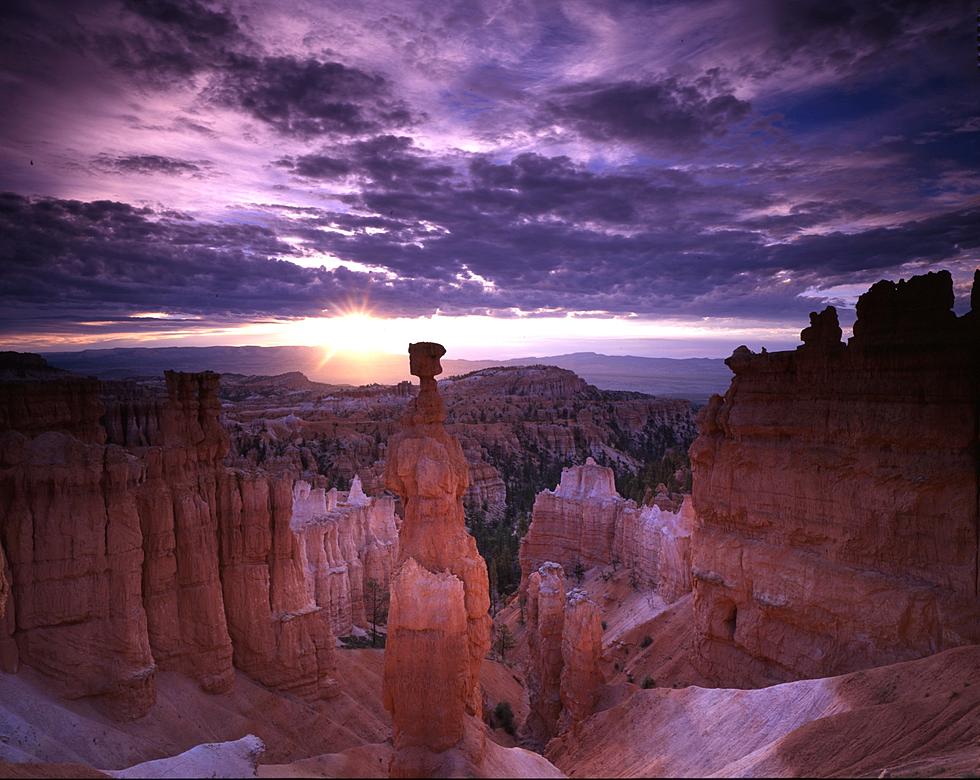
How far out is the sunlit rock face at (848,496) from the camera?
612 inches

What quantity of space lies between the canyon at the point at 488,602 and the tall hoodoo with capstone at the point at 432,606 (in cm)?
6

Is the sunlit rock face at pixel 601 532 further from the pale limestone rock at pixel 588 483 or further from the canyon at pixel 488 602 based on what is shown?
the canyon at pixel 488 602

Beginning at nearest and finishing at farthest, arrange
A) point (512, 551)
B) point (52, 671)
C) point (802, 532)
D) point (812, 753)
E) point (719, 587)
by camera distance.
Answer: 1. point (812, 753)
2. point (52, 671)
3. point (802, 532)
4. point (719, 587)
5. point (512, 551)

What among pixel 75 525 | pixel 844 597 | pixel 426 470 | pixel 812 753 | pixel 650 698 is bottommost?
pixel 650 698

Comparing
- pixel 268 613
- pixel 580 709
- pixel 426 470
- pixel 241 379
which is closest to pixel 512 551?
pixel 580 709

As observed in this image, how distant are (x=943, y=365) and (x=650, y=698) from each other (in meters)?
12.6

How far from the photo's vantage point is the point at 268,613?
1884 cm

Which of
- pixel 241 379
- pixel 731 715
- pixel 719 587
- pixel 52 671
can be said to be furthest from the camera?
pixel 241 379

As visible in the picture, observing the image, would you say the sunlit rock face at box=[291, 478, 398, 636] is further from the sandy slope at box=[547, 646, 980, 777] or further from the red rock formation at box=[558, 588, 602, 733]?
the sandy slope at box=[547, 646, 980, 777]

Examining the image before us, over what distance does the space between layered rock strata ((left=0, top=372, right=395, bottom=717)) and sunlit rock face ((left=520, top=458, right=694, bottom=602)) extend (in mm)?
20083

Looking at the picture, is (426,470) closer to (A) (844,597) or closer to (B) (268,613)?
(B) (268,613)

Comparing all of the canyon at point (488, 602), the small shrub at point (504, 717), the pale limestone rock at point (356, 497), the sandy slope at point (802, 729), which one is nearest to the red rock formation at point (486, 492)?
the pale limestone rock at point (356, 497)

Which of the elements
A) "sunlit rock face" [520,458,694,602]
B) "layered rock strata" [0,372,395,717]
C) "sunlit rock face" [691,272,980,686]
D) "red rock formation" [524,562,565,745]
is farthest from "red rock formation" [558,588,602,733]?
"sunlit rock face" [520,458,694,602]

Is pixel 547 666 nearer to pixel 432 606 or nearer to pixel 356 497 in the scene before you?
pixel 432 606
